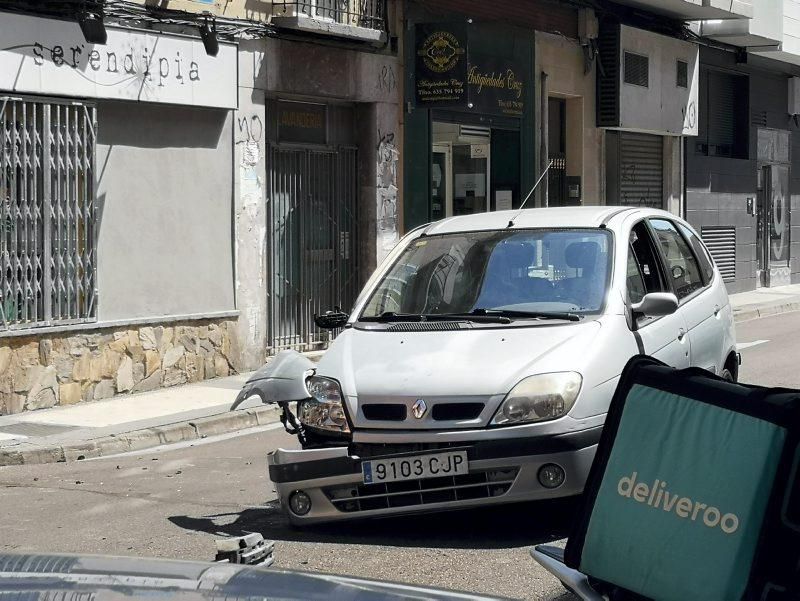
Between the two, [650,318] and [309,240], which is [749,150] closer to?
[309,240]

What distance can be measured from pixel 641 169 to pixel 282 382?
1870cm

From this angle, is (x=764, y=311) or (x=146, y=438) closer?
(x=146, y=438)

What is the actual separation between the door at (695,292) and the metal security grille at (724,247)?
17.6 meters

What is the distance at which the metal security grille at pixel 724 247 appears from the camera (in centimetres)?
2631

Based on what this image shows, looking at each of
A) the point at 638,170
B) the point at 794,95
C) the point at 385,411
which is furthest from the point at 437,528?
the point at 794,95

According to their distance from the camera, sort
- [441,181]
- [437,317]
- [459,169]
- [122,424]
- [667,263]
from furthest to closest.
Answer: [459,169] → [441,181] → [122,424] → [667,263] → [437,317]

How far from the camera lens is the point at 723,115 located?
27.8 metres

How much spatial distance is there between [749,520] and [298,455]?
3415 mm

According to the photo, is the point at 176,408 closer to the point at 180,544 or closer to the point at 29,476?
the point at 29,476

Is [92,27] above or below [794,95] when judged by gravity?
below

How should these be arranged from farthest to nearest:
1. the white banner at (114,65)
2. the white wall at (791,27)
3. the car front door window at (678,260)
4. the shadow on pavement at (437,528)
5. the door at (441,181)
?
the white wall at (791,27) → the door at (441,181) → the white banner at (114,65) → the car front door window at (678,260) → the shadow on pavement at (437,528)

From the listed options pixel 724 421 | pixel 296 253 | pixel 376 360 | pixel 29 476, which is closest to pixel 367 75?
pixel 296 253

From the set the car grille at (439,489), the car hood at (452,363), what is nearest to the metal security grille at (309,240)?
the car hood at (452,363)

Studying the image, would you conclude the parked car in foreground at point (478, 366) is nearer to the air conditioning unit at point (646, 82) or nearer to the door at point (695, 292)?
the door at point (695, 292)
